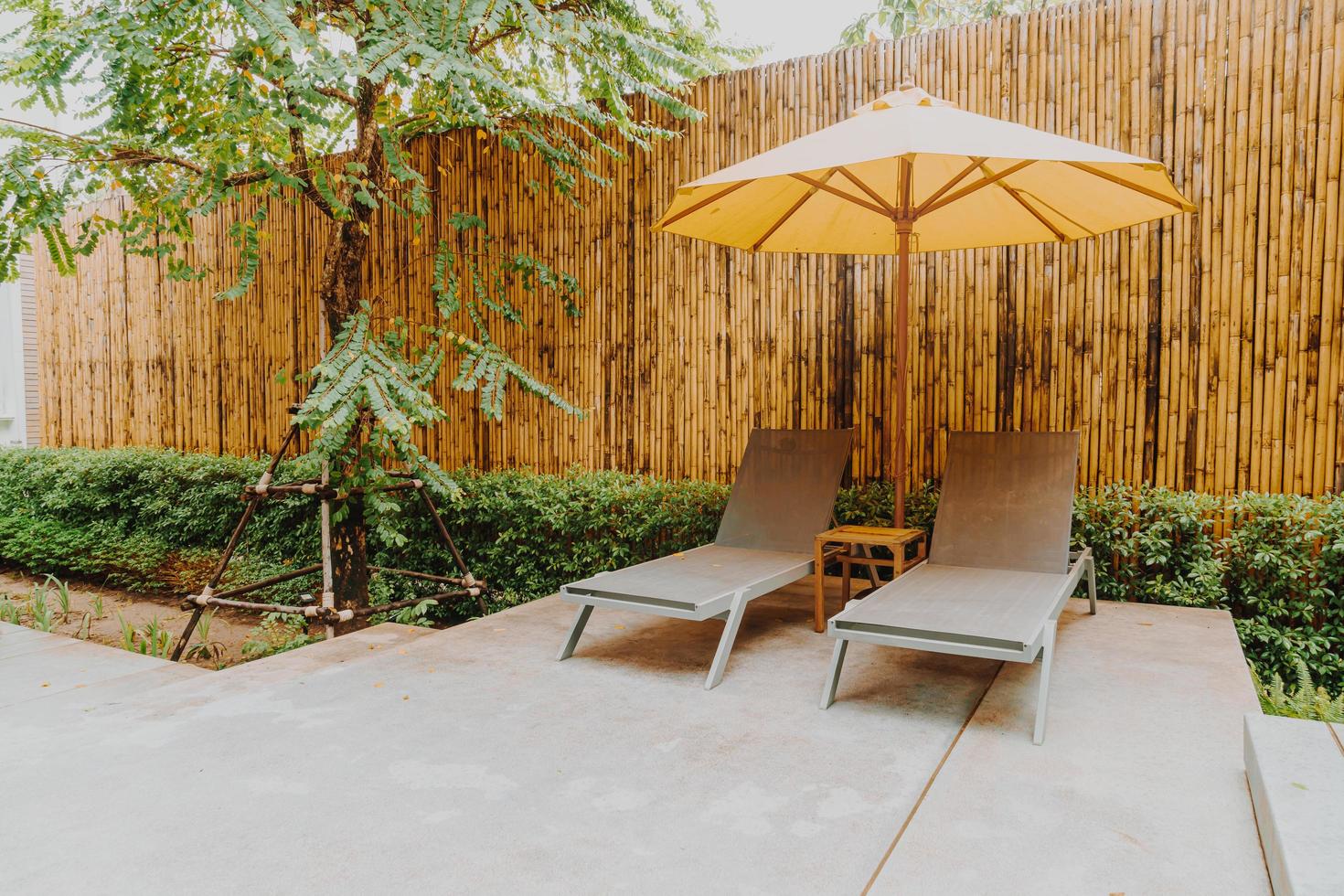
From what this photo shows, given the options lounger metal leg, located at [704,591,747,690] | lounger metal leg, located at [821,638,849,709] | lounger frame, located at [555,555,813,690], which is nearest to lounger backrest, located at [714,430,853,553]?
lounger frame, located at [555,555,813,690]

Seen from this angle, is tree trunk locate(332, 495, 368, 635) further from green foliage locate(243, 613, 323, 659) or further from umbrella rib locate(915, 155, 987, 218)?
umbrella rib locate(915, 155, 987, 218)

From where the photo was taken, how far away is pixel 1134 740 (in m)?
2.76

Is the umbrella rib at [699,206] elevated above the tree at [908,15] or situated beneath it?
situated beneath

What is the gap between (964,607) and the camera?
3.34 m

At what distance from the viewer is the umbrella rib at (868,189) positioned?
14.1ft

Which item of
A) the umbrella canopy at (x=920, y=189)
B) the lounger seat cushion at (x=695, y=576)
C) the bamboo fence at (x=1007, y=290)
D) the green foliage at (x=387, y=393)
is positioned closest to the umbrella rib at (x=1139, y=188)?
the umbrella canopy at (x=920, y=189)

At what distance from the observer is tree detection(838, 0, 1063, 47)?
36.6 ft

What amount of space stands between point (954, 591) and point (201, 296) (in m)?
8.25

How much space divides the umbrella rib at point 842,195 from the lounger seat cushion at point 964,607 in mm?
1963

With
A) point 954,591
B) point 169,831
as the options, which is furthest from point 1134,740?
point 169,831

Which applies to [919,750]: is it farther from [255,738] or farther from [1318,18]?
[1318,18]

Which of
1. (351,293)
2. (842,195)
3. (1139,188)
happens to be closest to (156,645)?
(351,293)

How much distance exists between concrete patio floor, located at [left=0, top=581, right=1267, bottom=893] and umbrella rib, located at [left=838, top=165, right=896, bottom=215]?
7.82 ft

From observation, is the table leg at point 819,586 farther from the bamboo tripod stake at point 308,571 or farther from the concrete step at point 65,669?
the concrete step at point 65,669
